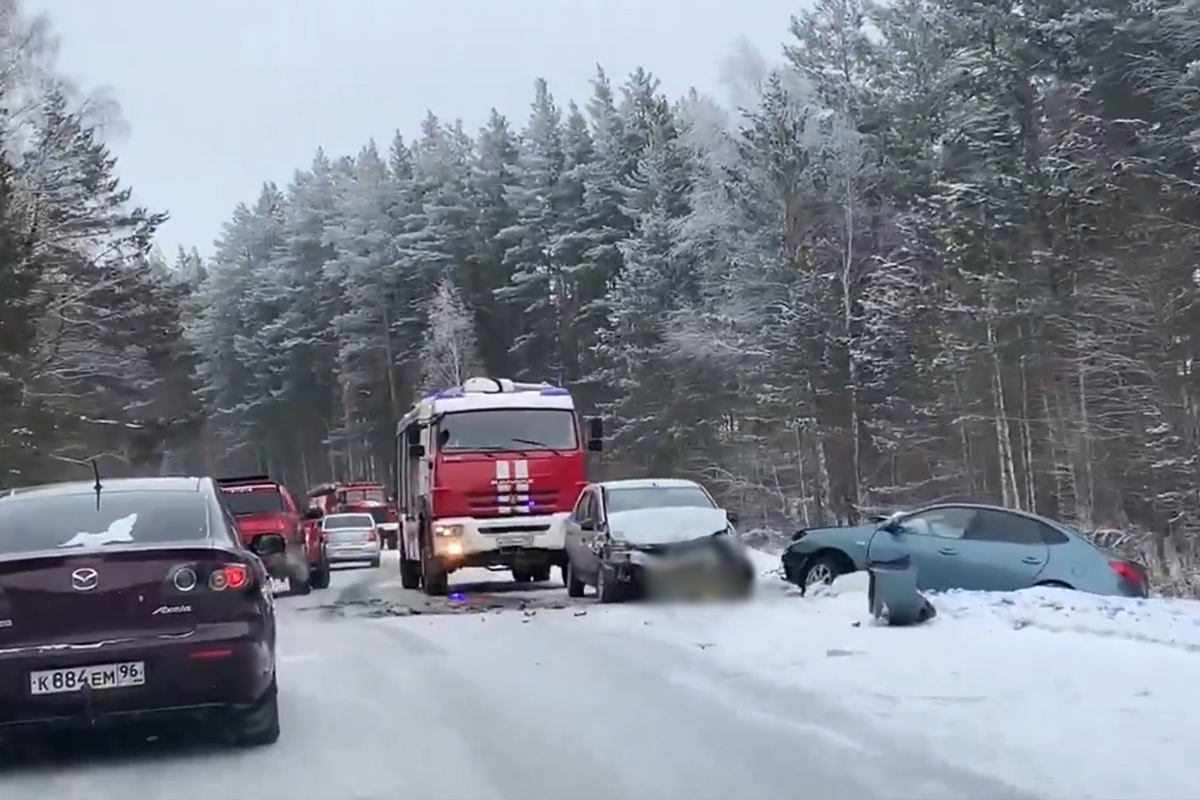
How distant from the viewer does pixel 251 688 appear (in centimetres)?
828

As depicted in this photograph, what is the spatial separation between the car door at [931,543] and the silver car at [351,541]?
22975 millimetres

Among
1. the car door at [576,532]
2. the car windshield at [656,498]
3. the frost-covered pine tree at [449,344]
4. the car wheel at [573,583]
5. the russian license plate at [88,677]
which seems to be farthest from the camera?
the frost-covered pine tree at [449,344]

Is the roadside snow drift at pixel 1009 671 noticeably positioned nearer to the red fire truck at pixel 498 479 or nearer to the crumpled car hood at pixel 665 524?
the crumpled car hood at pixel 665 524

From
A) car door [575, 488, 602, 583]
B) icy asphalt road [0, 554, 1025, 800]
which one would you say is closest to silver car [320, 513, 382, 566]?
car door [575, 488, 602, 583]

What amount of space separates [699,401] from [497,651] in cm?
3605

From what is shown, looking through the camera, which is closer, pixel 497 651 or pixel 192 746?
pixel 192 746

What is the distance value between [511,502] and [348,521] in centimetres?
1745

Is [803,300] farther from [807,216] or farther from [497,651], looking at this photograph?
[497,651]

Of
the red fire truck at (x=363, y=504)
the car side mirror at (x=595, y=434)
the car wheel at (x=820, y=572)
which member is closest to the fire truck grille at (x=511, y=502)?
the car side mirror at (x=595, y=434)

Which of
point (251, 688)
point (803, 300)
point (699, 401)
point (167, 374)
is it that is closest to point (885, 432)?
point (803, 300)

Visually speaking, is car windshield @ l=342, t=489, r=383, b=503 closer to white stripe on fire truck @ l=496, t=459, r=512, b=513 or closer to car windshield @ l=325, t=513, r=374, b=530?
car windshield @ l=325, t=513, r=374, b=530

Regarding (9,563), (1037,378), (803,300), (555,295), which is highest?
(555,295)

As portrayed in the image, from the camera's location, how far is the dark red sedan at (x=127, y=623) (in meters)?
7.81

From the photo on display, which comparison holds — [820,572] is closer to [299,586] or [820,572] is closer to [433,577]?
[433,577]
